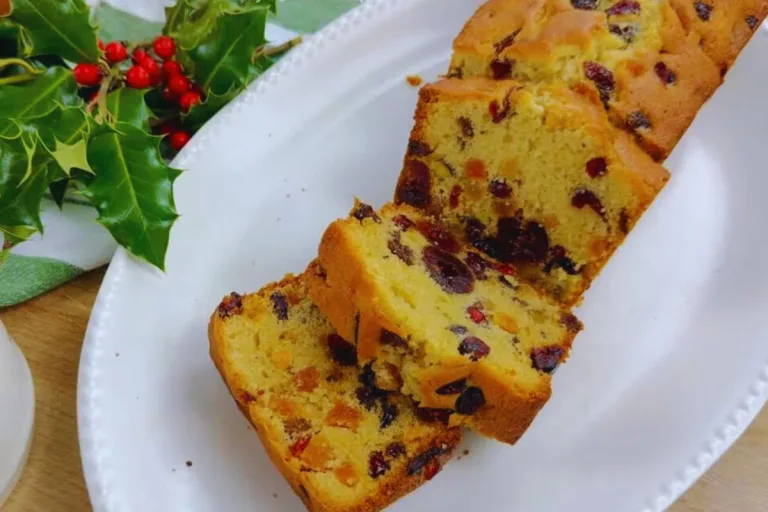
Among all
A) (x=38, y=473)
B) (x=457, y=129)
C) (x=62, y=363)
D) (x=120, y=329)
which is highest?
(x=457, y=129)

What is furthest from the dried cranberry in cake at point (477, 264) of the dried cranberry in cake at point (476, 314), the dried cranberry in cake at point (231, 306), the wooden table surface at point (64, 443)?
the wooden table surface at point (64, 443)

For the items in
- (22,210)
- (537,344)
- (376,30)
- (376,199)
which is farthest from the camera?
(376,30)

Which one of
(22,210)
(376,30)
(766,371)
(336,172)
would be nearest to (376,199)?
(336,172)

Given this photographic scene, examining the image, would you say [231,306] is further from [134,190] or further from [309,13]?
[309,13]

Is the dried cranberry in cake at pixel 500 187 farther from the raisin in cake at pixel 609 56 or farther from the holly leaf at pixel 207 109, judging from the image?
the holly leaf at pixel 207 109

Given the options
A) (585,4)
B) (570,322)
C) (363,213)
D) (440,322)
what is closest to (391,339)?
(440,322)

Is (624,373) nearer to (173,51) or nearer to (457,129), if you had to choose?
(457,129)

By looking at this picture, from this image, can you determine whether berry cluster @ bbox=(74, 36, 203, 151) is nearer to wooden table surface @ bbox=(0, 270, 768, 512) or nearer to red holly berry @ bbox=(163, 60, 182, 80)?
red holly berry @ bbox=(163, 60, 182, 80)

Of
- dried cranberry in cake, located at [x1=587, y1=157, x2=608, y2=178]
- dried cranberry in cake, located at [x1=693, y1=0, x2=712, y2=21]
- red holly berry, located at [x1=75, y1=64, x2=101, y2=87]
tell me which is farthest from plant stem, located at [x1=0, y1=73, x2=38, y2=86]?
dried cranberry in cake, located at [x1=693, y1=0, x2=712, y2=21]
